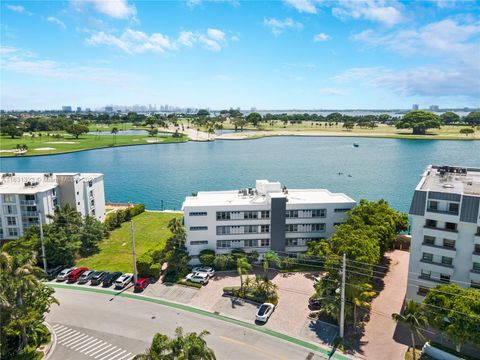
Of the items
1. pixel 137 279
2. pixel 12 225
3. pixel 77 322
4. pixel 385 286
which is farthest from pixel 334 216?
pixel 12 225

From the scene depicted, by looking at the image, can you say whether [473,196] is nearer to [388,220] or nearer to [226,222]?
[388,220]

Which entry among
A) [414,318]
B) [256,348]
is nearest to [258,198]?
[256,348]

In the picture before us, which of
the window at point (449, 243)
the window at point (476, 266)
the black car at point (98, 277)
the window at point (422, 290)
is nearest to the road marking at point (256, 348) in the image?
the window at point (422, 290)

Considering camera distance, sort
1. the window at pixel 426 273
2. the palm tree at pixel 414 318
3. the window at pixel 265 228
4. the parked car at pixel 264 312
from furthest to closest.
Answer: the window at pixel 265 228 < the parked car at pixel 264 312 < the window at pixel 426 273 < the palm tree at pixel 414 318

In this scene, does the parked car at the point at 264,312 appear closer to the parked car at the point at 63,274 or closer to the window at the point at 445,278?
the window at the point at 445,278

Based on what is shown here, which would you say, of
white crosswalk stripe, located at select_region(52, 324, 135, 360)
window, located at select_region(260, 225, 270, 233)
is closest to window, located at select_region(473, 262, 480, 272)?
window, located at select_region(260, 225, 270, 233)

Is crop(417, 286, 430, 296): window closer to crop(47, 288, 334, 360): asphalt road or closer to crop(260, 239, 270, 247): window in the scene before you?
crop(47, 288, 334, 360): asphalt road

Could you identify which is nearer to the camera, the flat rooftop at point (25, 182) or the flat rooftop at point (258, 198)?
the flat rooftop at point (258, 198)
